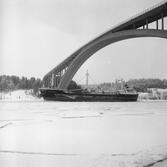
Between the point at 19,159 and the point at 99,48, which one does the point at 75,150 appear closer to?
the point at 19,159

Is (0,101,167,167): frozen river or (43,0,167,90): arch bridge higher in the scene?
(43,0,167,90): arch bridge

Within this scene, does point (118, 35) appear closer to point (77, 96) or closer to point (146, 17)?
point (146, 17)

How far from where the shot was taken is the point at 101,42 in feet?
128

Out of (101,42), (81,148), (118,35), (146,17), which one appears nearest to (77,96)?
(101,42)

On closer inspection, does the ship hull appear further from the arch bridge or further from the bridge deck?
the bridge deck

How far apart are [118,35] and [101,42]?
198 inches

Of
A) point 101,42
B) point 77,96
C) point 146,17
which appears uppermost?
point 146,17

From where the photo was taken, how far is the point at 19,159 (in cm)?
518

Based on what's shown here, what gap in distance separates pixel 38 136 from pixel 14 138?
25.8 inches

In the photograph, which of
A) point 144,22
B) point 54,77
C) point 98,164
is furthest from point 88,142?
point 54,77

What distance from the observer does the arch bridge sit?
27.6 m

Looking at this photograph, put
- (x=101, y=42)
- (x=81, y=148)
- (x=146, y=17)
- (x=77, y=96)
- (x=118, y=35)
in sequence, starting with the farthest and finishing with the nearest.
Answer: (x=77, y=96) < (x=101, y=42) < (x=118, y=35) < (x=146, y=17) < (x=81, y=148)

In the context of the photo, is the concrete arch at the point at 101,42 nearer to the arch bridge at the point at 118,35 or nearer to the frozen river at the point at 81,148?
the arch bridge at the point at 118,35

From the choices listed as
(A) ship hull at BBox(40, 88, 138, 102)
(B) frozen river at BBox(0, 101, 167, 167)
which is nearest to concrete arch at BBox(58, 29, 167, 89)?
(A) ship hull at BBox(40, 88, 138, 102)
